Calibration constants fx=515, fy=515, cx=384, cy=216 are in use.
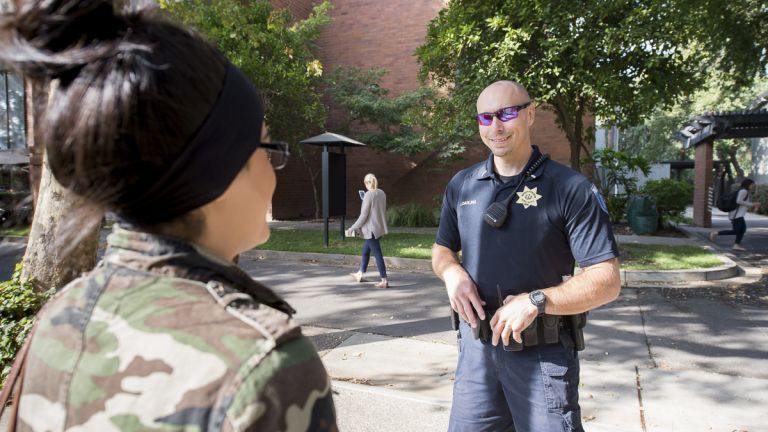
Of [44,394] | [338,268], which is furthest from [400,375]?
[338,268]

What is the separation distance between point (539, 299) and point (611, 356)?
3.48 meters

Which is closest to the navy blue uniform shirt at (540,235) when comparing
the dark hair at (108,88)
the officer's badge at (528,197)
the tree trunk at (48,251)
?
the officer's badge at (528,197)

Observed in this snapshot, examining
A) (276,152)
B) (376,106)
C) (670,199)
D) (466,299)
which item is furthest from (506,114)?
(670,199)

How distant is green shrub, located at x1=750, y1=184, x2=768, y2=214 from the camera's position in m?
25.5

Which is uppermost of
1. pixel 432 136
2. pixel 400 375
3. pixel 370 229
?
pixel 432 136

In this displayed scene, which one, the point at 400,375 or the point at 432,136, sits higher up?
the point at 432,136

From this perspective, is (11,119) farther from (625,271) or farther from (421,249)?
(625,271)

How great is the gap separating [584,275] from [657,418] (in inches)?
88.9

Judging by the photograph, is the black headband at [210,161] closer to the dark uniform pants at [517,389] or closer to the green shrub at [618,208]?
the dark uniform pants at [517,389]

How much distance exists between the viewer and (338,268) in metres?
10.0

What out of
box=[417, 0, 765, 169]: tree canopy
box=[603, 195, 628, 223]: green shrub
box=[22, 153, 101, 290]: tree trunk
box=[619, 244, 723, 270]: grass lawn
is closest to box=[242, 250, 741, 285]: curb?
box=[619, 244, 723, 270]: grass lawn

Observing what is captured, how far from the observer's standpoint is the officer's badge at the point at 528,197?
218 centimetres

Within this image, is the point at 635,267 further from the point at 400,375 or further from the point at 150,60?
the point at 150,60

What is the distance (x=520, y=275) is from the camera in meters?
2.15
